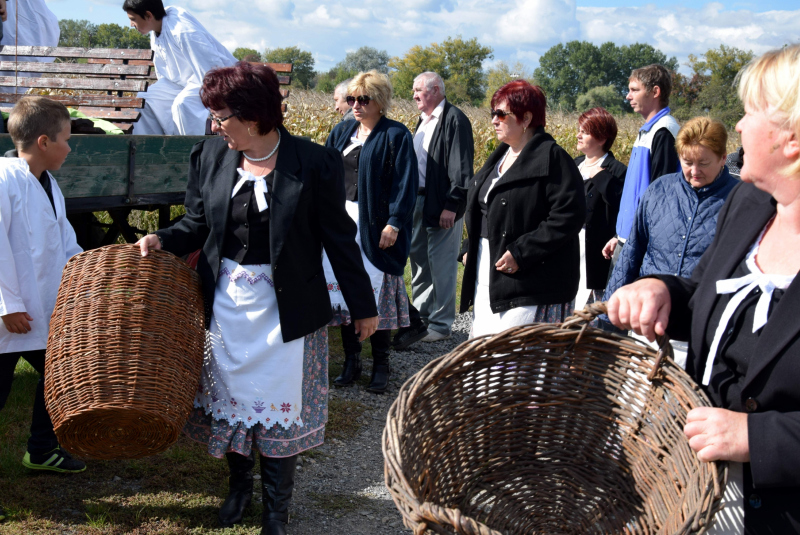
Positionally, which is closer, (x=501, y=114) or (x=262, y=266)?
(x=262, y=266)

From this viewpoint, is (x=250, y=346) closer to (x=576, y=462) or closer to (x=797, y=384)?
(x=576, y=462)

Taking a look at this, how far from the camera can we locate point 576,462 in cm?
184

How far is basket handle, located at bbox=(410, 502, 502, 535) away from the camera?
1177mm

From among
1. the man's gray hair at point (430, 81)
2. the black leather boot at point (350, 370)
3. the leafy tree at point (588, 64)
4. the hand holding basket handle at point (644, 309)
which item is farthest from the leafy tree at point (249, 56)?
the leafy tree at point (588, 64)

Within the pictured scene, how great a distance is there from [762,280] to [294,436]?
1980 millimetres

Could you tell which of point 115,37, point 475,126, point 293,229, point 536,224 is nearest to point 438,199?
point 536,224

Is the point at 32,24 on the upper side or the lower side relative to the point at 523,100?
upper

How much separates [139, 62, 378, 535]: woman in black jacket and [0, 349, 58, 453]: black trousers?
84 centimetres

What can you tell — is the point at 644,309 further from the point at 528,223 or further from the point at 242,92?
the point at 528,223

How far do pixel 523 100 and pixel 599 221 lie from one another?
1676mm

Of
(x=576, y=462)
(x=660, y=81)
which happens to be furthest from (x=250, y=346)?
(x=660, y=81)

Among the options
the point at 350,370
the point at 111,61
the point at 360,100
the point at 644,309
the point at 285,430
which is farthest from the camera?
the point at 111,61

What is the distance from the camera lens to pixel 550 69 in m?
84.6

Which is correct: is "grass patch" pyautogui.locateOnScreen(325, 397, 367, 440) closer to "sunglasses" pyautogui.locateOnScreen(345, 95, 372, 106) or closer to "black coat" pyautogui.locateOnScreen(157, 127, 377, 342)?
"black coat" pyautogui.locateOnScreen(157, 127, 377, 342)
